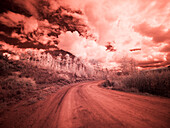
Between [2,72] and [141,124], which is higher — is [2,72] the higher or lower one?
the higher one

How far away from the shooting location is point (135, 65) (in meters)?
29.4

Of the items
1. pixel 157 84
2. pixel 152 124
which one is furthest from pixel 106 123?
pixel 157 84

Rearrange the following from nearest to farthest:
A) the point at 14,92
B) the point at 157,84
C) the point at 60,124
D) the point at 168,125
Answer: the point at 168,125, the point at 60,124, the point at 157,84, the point at 14,92

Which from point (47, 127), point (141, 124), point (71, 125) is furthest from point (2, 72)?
point (141, 124)

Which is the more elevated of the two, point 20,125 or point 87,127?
point 87,127

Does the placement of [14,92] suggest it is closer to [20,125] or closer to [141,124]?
[20,125]

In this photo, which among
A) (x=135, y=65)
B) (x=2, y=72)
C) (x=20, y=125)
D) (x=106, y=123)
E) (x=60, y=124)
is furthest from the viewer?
(x=135, y=65)

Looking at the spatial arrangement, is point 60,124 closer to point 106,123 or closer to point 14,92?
point 106,123

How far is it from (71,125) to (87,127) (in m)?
0.61

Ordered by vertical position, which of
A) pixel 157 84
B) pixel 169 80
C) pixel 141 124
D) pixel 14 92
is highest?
pixel 169 80

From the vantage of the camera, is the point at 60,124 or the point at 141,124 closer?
the point at 141,124

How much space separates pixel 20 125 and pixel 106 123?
134 inches

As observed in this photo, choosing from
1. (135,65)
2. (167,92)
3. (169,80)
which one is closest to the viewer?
(167,92)

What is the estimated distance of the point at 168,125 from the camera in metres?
2.00
